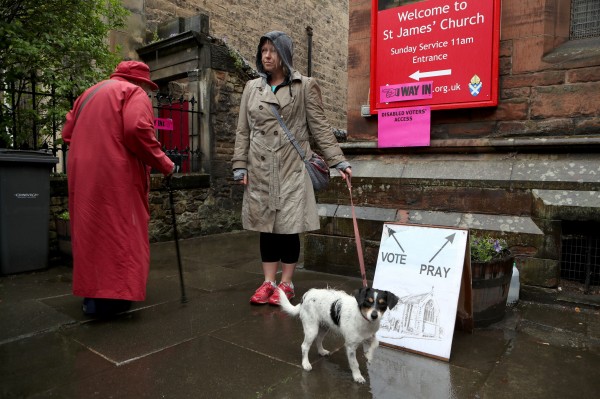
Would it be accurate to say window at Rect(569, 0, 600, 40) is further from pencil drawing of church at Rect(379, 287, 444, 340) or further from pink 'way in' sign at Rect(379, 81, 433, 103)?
pencil drawing of church at Rect(379, 287, 444, 340)

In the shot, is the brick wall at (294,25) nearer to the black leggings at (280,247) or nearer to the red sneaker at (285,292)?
the black leggings at (280,247)

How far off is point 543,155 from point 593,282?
1.24 meters

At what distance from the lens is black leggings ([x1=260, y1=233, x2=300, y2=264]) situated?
374 cm

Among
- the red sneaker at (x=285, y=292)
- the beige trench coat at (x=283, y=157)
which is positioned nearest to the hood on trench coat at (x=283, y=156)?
the beige trench coat at (x=283, y=157)

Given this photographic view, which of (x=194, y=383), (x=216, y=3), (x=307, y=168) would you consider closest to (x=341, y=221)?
(x=307, y=168)

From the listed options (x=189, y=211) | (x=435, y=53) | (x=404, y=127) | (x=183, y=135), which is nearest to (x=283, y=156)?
(x=404, y=127)

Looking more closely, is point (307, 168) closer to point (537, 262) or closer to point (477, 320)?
point (477, 320)

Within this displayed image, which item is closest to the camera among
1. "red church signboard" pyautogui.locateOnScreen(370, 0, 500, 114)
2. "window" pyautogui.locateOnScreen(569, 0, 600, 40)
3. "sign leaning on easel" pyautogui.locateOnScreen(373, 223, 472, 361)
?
"sign leaning on easel" pyautogui.locateOnScreen(373, 223, 472, 361)

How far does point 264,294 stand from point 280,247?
43 cm

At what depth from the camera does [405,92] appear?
4.58 meters

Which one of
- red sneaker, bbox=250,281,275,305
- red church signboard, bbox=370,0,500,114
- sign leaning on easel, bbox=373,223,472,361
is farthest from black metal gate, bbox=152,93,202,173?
sign leaning on easel, bbox=373,223,472,361

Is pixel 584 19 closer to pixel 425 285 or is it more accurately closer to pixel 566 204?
pixel 566 204

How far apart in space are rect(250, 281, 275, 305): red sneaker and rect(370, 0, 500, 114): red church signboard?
7.64ft

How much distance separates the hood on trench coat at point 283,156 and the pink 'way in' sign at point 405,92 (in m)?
1.33
